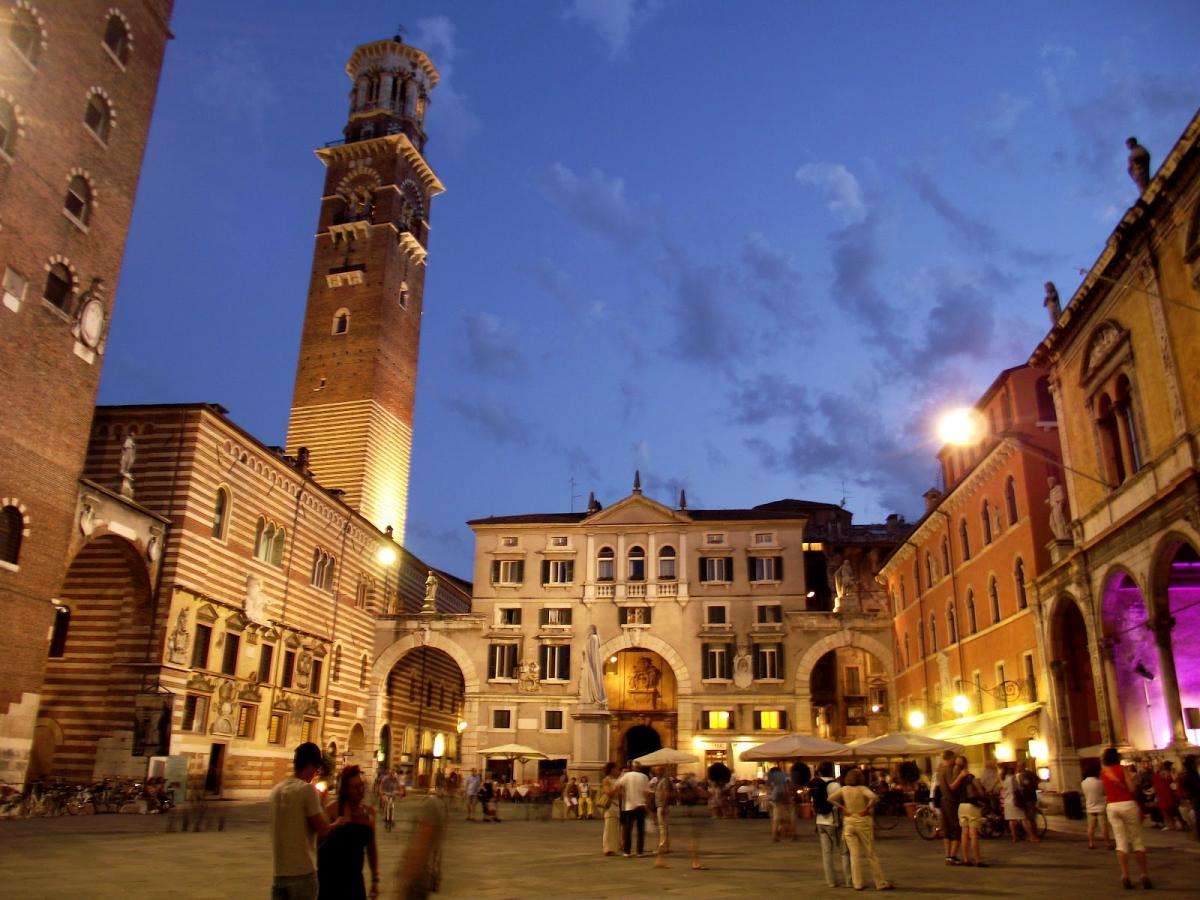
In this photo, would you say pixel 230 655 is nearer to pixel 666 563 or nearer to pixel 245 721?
pixel 245 721

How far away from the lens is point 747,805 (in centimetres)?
3103

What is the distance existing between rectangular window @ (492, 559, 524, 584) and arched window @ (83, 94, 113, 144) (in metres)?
24.9

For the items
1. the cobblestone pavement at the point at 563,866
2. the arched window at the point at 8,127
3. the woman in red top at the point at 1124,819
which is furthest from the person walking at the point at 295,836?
the arched window at the point at 8,127

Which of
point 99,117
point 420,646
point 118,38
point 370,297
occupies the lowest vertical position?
point 420,646

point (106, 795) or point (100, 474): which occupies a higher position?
point (100, 474)

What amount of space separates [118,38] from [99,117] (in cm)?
264

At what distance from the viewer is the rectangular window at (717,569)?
43.8m

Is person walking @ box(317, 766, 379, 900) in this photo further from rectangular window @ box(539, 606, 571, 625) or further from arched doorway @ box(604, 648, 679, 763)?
arched doorway @ box(604, 648, 679, 763)

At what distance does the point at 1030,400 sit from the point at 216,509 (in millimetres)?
25083

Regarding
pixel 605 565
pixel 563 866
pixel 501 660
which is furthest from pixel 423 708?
pixel 563 866

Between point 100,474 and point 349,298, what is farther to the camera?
point 349,298

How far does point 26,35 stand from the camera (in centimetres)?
2305

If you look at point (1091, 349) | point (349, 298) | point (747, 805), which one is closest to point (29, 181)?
point (1091, 349)

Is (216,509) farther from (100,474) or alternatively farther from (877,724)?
(877,724)
